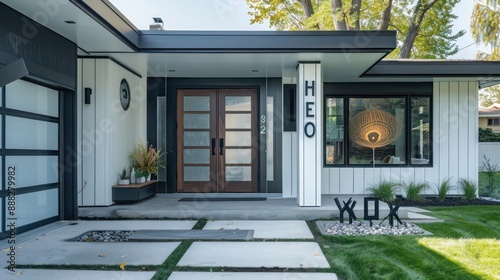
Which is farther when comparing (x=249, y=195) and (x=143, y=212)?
(x=249, y=195)

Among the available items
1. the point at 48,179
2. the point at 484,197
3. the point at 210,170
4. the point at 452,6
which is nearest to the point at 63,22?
the point at 48,179

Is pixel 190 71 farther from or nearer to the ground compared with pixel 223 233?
farther from the ground

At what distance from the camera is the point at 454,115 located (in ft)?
26.6

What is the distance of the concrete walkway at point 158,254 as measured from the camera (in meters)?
3.44

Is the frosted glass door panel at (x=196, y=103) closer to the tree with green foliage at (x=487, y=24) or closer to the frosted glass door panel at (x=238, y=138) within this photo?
the frosted glass door panel at (x=238, y=138)

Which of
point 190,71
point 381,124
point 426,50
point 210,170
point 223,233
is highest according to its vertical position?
point 426,50

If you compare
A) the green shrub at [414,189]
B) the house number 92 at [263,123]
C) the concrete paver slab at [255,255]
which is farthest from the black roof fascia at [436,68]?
the concrete paver slab at [255,255]

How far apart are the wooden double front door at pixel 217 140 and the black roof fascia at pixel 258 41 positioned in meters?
2.39

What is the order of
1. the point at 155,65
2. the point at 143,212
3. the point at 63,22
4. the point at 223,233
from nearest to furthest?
the point at 63,22 → the point at 223,233 → the point at 143,212 → the point at 155,65

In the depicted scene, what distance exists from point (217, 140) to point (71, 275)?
186 inches

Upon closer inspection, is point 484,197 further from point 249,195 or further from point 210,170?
point 210,170

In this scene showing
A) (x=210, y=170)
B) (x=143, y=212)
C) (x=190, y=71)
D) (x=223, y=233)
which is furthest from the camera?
(x=210, y=170)

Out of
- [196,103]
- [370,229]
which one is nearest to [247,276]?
[370,229]

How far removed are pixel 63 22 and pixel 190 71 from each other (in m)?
2.86
